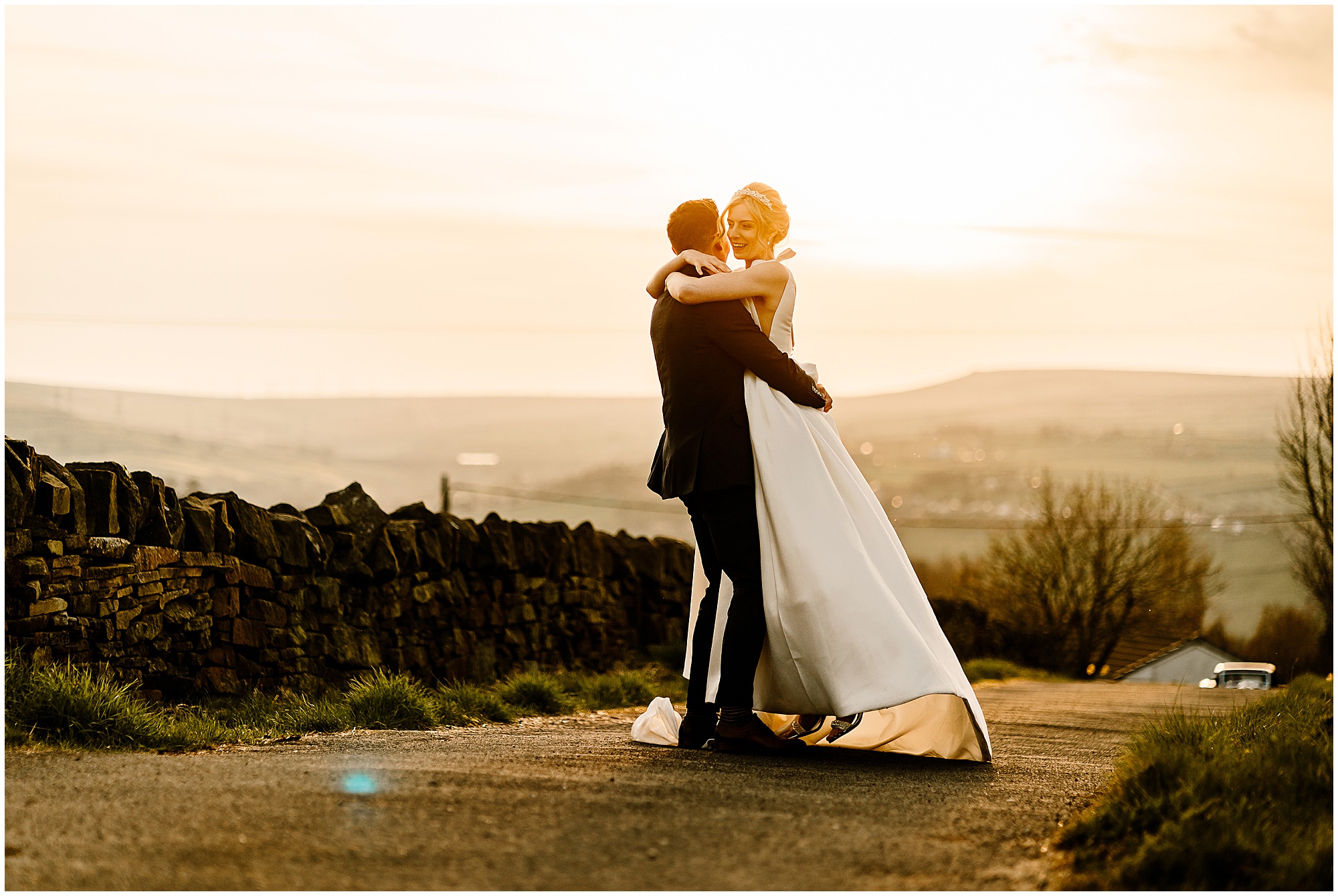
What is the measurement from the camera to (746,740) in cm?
397

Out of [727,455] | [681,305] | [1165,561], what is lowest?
[1165,561]

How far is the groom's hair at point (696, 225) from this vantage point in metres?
4.30

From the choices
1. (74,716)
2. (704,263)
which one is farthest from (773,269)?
(74,716)

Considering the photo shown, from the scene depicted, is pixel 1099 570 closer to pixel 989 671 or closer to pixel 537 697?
pixel 989 671

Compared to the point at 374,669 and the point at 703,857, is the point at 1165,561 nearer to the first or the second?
the point at 374,669

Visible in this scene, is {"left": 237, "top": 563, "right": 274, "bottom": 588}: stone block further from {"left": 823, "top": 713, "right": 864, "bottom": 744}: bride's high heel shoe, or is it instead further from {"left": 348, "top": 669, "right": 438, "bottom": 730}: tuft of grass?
{"left": 823, "top": 713, "right": 864, "bottom": 744}: bride's high heel shoe

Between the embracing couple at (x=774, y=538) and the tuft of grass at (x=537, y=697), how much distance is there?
1882 millimetres

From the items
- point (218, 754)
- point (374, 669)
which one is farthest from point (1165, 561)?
point (218, 754)

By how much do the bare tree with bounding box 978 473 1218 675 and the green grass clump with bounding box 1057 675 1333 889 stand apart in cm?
3416

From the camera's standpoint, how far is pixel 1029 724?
6270 millimetres

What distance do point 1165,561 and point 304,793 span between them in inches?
1501

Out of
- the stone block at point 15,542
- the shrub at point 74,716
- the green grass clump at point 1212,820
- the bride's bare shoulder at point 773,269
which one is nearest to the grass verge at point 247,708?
the shrub at point 74,716

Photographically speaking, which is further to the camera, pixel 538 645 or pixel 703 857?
pixel 538 645

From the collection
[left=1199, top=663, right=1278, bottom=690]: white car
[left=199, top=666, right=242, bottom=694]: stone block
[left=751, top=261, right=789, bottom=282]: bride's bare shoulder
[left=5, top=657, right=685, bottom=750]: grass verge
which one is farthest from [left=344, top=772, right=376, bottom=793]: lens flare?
[left=1199, top=663, right=1278, bottom=690]: white car
